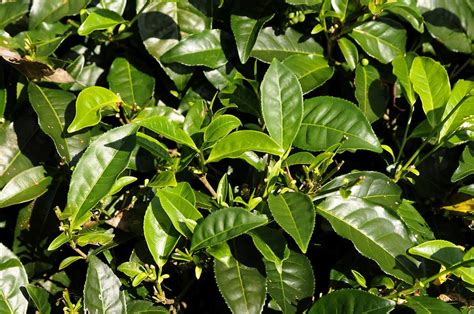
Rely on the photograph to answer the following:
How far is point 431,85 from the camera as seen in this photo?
1797 mm

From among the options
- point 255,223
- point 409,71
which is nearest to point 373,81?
point 409,71

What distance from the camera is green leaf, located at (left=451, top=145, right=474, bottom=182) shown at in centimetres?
171

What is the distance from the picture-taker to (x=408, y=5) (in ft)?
6.15

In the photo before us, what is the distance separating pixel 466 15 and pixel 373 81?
18.8 inches

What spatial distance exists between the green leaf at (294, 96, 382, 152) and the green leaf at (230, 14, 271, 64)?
0.28 metres

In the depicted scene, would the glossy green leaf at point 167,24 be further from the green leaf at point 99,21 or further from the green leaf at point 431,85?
the green leaf at point 431,85

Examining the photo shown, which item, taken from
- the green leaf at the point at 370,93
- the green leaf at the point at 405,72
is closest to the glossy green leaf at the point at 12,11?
the green leaf at the point at 370,93

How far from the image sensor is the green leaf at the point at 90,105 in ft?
5.66

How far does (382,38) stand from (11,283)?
1.40 m

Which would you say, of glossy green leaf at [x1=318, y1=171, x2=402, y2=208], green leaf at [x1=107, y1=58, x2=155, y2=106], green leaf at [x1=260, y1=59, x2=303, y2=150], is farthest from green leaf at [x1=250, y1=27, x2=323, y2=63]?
glossy green leaf at [x1=318, y1=171, x2=402, y2=208]

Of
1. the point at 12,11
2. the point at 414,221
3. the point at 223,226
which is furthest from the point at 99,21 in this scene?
the point at 414,221

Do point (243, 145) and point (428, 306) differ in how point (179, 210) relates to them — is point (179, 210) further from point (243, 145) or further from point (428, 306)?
point (428, 306)

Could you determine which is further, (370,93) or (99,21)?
(370,93)

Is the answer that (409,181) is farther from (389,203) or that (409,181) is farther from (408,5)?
(408,5)
